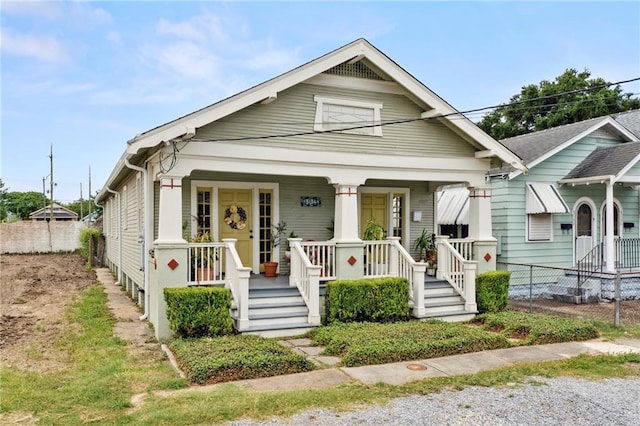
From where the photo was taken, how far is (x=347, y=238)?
914 centimetres

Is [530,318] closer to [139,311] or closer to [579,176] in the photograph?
[579,176]

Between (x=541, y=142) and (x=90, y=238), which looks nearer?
(x=541, y=142)

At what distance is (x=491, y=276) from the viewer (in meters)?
9.93

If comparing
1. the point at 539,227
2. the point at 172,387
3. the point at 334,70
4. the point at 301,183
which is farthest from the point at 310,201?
the point at 539,227

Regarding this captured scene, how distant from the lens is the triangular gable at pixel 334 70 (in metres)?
7.75

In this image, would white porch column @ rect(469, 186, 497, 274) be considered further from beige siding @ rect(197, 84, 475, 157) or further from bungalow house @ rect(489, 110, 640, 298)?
bungalow house @ rect(489, 110, 640, 298)

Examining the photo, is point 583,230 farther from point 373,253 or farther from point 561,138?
point 373,253

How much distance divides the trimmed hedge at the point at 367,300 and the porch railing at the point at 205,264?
2.01 meters

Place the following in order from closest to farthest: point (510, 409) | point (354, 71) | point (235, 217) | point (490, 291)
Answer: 1. point (510, 409)
2. point (354, 71)
3. point (490, 291)
4. point (235, 217)

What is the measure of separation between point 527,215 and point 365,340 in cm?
750

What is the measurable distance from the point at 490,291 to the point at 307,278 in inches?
157

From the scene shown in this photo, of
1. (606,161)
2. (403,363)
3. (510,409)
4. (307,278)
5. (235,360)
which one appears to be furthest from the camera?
(606,161)

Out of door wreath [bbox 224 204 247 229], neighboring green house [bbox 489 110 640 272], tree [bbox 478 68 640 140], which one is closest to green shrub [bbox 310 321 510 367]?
door wreath [bbox 224 204 247 229]

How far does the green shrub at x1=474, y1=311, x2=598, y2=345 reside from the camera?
7.86m
